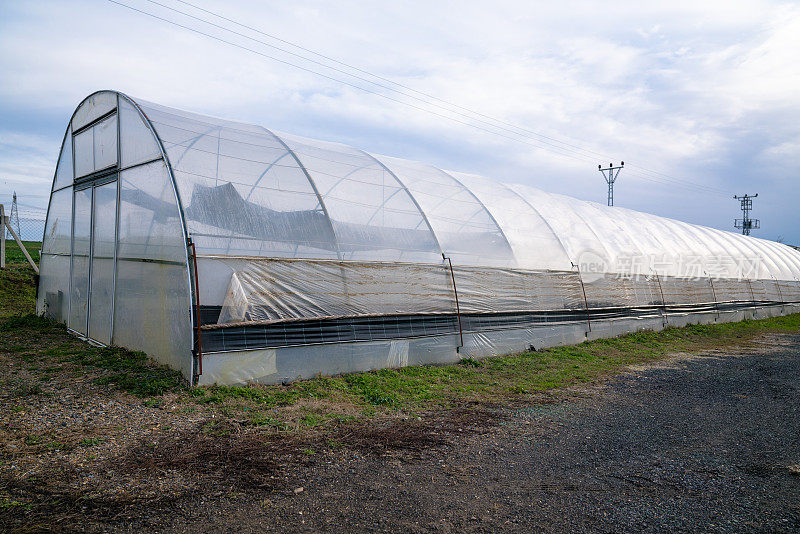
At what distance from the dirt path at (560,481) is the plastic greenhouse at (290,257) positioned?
3.03m

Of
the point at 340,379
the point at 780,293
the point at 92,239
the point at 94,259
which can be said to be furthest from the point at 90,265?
the point at 780,293

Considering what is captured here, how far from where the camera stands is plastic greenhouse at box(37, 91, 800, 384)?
A: 309 inches

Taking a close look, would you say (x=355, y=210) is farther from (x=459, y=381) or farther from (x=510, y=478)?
(x=510, y=478)

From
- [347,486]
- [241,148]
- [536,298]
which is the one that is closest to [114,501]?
[347,486]

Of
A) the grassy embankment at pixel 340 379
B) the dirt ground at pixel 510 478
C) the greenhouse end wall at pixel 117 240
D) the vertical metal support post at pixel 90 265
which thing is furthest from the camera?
the vertical metal support post at pixel 90 265

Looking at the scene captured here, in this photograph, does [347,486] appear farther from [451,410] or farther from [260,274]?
[260,274]

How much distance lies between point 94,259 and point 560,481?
10121mm

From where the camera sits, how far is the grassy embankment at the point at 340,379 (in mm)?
6797

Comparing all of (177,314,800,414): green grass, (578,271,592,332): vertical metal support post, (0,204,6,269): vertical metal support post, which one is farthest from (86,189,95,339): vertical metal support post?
(578,271,592,332): vertical metal support post

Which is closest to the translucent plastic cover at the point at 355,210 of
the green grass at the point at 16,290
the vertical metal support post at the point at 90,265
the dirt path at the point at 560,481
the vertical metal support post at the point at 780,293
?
the vertical metal support post at the point at 90,265

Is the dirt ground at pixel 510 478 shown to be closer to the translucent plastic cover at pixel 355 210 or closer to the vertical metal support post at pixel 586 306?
the translucent plastic cover at pixel 355 210

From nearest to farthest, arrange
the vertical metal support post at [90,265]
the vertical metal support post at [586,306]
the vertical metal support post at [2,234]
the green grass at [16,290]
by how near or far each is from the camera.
A: the vertical metal support post at [90,265] → the vertical metal support post at [586,306] → the green grass at [16,290] → the vertical metal support post at [2,234]

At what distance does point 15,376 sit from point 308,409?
183 inches

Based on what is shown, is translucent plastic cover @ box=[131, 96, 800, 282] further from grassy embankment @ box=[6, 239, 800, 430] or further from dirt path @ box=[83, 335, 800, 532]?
dirt path @ box=[83, 335, 800, 532]
